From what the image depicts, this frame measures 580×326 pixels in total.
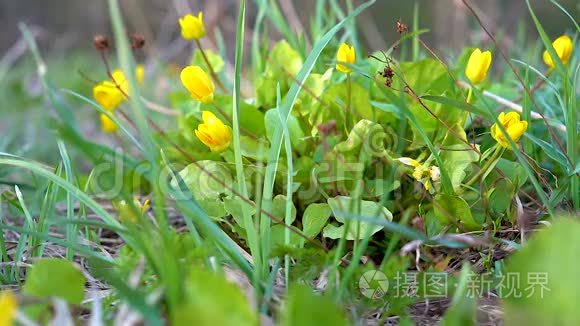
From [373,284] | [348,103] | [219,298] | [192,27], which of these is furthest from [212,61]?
[219,298]

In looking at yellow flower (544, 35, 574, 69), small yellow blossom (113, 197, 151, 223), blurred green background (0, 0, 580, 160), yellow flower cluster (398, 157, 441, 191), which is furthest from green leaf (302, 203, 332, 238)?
blurred green background (0, 0, 580, 160)

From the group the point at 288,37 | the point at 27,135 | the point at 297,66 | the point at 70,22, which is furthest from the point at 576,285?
the point at 70,22

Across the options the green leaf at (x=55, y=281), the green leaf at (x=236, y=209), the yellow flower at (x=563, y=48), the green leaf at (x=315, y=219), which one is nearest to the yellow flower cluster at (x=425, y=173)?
the green leaf at (x=315, y=219)

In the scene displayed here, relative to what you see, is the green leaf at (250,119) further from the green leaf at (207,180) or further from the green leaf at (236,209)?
the green leaf at (236,209)

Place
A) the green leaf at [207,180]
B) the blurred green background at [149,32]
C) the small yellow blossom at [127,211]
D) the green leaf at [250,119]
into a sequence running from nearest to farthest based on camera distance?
the small yellow blossom at [127,211] → the green leaf at [207,180] → the green leaf at [250,119] → the blurred green background at [149,32]

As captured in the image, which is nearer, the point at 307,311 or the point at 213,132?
the point at 307,311

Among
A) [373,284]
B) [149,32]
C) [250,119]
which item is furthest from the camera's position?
[149,32]

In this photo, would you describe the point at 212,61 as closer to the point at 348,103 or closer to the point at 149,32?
the point at 348,103

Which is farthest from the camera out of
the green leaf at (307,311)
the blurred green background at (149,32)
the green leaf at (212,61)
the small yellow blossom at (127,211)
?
the blurred green background at (149,32)
